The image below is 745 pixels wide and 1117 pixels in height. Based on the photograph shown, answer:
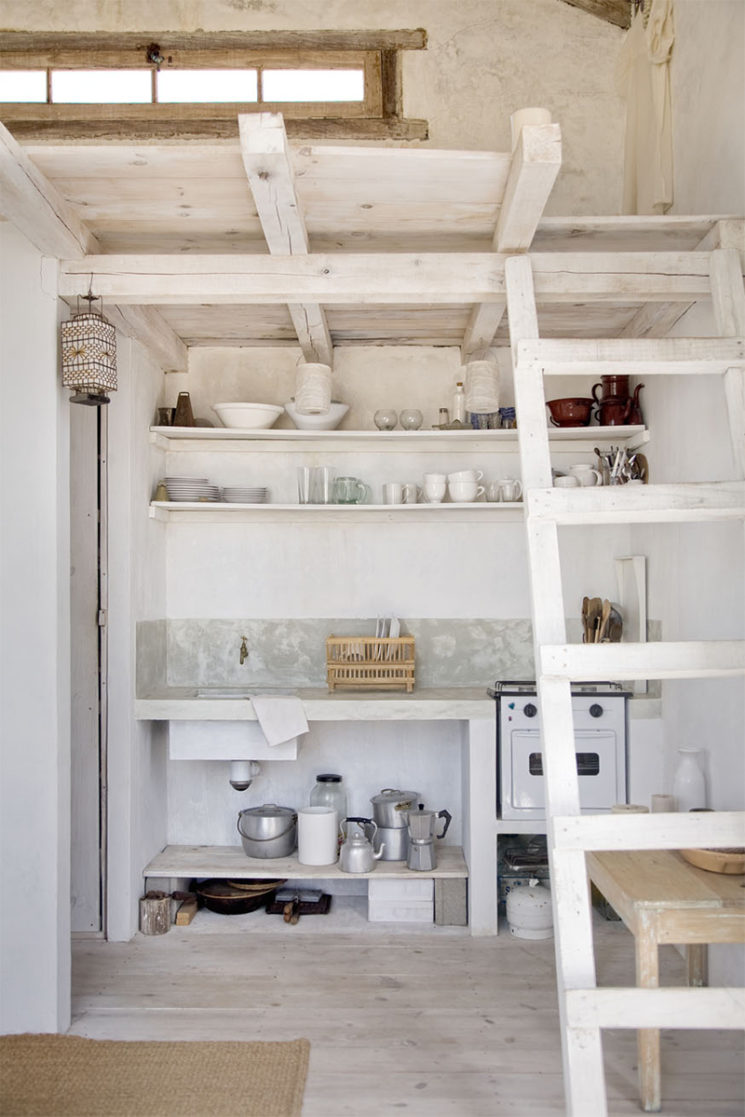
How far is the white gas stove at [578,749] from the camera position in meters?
4.51

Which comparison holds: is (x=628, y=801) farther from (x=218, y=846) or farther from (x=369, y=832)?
(x=218, y=846)

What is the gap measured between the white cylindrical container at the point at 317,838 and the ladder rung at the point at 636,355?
258cm

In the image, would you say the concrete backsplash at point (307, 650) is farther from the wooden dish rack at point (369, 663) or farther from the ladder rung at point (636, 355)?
the ladder rung at point (636, 355)

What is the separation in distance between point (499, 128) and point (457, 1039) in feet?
14.0

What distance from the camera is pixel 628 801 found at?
4.55 metres

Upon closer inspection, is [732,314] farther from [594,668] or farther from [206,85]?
[206,85]

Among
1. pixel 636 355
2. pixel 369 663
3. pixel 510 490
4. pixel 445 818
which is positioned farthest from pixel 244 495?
pixel 636 355

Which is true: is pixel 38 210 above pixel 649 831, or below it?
above

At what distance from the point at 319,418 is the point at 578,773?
216cm

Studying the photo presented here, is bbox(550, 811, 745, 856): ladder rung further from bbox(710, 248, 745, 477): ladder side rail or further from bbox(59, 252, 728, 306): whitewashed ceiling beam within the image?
bbox(59, 252, 728, 306): whitewashed ceiling beam

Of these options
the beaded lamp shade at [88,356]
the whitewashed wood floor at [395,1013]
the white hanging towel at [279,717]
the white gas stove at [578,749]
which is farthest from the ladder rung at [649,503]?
the white hanging towel at [279,717]

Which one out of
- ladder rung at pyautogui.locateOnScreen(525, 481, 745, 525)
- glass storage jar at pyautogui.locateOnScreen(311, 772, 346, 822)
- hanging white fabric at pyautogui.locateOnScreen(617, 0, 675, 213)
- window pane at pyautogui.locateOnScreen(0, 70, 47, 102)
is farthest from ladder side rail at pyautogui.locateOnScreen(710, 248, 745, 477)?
window pane at pyautogui.locateOnScreen(0, 70, 47, 102)

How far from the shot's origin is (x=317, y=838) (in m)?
4.66

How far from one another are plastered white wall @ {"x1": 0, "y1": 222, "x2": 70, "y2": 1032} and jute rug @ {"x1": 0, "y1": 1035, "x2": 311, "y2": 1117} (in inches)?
7.8
